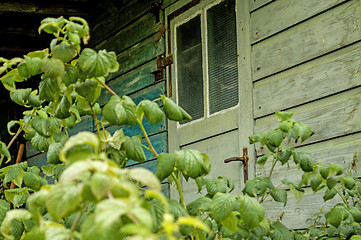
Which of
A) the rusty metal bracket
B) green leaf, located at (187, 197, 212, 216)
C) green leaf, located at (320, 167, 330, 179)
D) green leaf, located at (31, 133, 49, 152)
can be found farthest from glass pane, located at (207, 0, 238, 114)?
green leaf, located at (187, 197, 212, 216)

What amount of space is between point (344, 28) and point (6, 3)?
298 centimetres

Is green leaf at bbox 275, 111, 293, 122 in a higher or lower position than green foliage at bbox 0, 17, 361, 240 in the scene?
higher

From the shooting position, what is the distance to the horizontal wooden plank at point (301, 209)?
2926mm

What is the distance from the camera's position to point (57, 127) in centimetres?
221

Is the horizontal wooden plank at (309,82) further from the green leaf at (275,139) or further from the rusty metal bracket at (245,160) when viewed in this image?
the green leaf at (275,139)

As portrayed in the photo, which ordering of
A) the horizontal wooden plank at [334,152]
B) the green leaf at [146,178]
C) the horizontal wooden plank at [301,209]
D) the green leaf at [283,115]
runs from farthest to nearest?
the horizontal wooden plank at [301,209] < the horizontal wooden plank at [334,152] < the green leaf at [283,115] < the green leaf at [146,178]

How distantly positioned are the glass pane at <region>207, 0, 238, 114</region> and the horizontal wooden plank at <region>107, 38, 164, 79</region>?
2.06 feet

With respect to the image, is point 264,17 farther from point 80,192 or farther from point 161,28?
point 80,192

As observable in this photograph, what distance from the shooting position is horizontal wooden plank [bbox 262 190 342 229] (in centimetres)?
293

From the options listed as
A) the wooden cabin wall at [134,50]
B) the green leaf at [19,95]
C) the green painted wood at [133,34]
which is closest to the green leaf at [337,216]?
the green leaf at [19,95]

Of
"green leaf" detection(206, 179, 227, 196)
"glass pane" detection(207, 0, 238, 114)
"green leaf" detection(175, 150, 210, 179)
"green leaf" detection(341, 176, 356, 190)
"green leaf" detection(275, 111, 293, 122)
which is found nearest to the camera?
"green leaf" detection(175, 150, 210, 179)

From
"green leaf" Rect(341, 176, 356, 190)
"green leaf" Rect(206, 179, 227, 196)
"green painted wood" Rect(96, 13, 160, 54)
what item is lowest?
"green leaf" Rect(206, 179, 227, 196)

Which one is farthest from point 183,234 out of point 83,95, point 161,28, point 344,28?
point 161,28

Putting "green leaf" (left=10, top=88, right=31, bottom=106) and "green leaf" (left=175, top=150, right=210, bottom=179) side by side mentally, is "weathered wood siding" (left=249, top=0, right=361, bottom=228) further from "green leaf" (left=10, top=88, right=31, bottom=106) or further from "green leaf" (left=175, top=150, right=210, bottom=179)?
"green leaf" (left=10, top=88, right=31, bottom=106)
